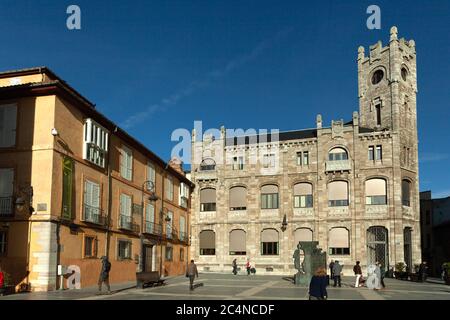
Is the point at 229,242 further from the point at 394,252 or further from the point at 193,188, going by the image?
the point at 394,252

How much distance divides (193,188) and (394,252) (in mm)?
20411

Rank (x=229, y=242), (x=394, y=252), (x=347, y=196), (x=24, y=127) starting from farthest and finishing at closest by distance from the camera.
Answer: (x=229, y=242)
(x=347, y=196)
(x=394, y=252)
(x=24, y=127)

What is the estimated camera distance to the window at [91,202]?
82.1ft

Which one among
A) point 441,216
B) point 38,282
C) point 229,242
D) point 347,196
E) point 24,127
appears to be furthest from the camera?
point 441,216

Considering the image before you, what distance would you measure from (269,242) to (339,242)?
681cm

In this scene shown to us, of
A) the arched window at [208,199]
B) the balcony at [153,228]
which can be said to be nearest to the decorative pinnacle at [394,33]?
the arched window at [208,199]

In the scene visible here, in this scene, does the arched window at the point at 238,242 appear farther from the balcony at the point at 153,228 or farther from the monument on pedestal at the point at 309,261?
the monument on pedestal at the point at 309,261

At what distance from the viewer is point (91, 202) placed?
25781mm

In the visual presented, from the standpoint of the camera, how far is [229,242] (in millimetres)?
48312

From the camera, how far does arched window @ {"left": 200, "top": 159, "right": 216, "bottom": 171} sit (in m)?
50.3

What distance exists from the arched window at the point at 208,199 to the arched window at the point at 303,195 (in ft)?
28.4

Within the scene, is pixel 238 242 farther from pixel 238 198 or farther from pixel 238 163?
pixel 238 163

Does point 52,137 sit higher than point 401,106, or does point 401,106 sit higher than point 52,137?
point 401,106
